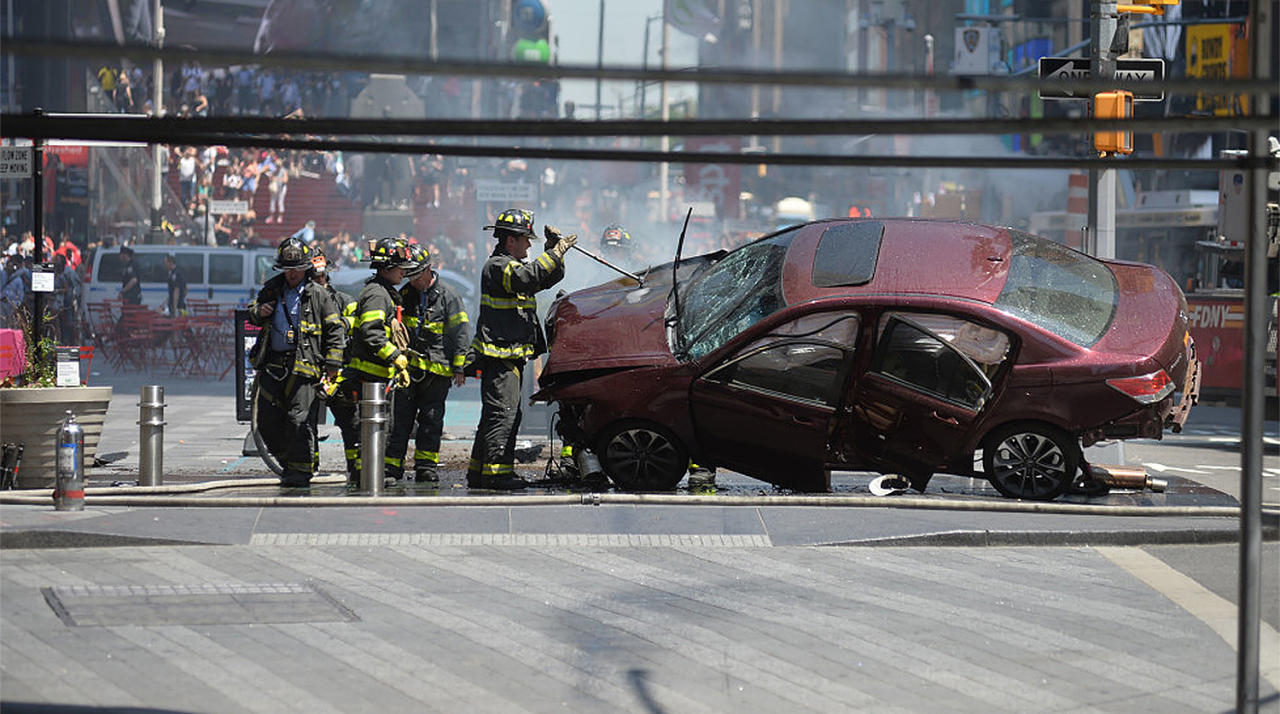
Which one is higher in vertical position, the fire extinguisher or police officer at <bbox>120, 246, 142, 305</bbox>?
police officer at <bbox>120, 246, 142, 305</bbox>

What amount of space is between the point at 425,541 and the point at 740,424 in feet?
6.97

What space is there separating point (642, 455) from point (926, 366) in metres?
1.81

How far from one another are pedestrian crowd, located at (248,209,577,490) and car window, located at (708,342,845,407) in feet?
4.66

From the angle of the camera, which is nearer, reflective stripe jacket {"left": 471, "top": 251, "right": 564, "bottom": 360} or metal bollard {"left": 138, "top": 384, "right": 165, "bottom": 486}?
metal bollard {"left": 138, "top": 384, "right": 165, "bottom": 486}

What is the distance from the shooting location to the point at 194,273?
94.3ft

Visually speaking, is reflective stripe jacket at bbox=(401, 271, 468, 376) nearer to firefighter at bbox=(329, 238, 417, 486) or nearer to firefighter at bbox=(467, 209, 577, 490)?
firefighter at bbox=(329, 238, 417, 486)

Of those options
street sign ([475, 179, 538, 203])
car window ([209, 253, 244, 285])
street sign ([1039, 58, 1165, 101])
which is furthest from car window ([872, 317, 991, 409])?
street sign ([475, 179, 538, 203])

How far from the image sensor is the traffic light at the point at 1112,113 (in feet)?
41.4

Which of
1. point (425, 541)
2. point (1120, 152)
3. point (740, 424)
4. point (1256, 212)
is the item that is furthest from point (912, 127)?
point (1120, 152)

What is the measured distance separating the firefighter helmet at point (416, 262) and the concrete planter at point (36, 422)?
2.17m

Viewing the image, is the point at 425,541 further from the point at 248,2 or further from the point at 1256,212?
the point at 248,2

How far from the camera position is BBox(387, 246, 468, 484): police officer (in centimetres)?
1045

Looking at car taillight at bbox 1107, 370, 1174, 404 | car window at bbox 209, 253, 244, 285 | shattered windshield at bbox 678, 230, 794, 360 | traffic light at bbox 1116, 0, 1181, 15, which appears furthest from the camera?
car window at bbox 209, 253, 244, 285

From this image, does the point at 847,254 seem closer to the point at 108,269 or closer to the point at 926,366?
the point at 926,366
